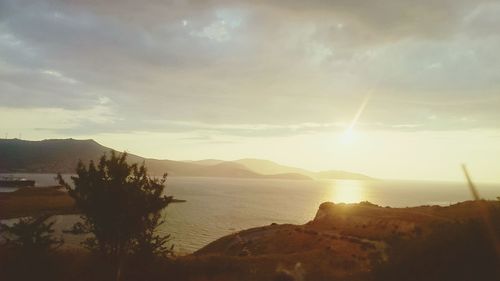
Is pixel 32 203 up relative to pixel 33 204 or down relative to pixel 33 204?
up

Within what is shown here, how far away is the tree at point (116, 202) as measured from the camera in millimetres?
25141

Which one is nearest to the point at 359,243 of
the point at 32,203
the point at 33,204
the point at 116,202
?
the point at 116,202

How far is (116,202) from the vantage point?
25.2 meters

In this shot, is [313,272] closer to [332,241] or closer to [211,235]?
[332,241]

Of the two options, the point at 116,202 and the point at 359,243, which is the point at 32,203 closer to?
the point at 359,243

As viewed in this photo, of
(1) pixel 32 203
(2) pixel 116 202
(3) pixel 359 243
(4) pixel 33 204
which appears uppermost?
(2) pixel 116 202

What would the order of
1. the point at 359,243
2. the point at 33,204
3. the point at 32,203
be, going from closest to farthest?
1. the point at 359,243
2. the point at 33,204
3. the point at 32,203

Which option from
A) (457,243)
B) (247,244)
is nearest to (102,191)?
(457,243)

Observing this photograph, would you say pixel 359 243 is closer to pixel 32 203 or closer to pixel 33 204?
pixel 33 204

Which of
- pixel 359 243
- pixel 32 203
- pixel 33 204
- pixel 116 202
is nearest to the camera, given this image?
pixel 116 202

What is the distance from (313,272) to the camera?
32250mm

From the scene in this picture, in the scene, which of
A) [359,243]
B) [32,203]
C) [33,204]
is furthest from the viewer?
[32,203]

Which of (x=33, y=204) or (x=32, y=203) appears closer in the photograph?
(x=33, y=204)

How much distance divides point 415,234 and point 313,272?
17149 mm
